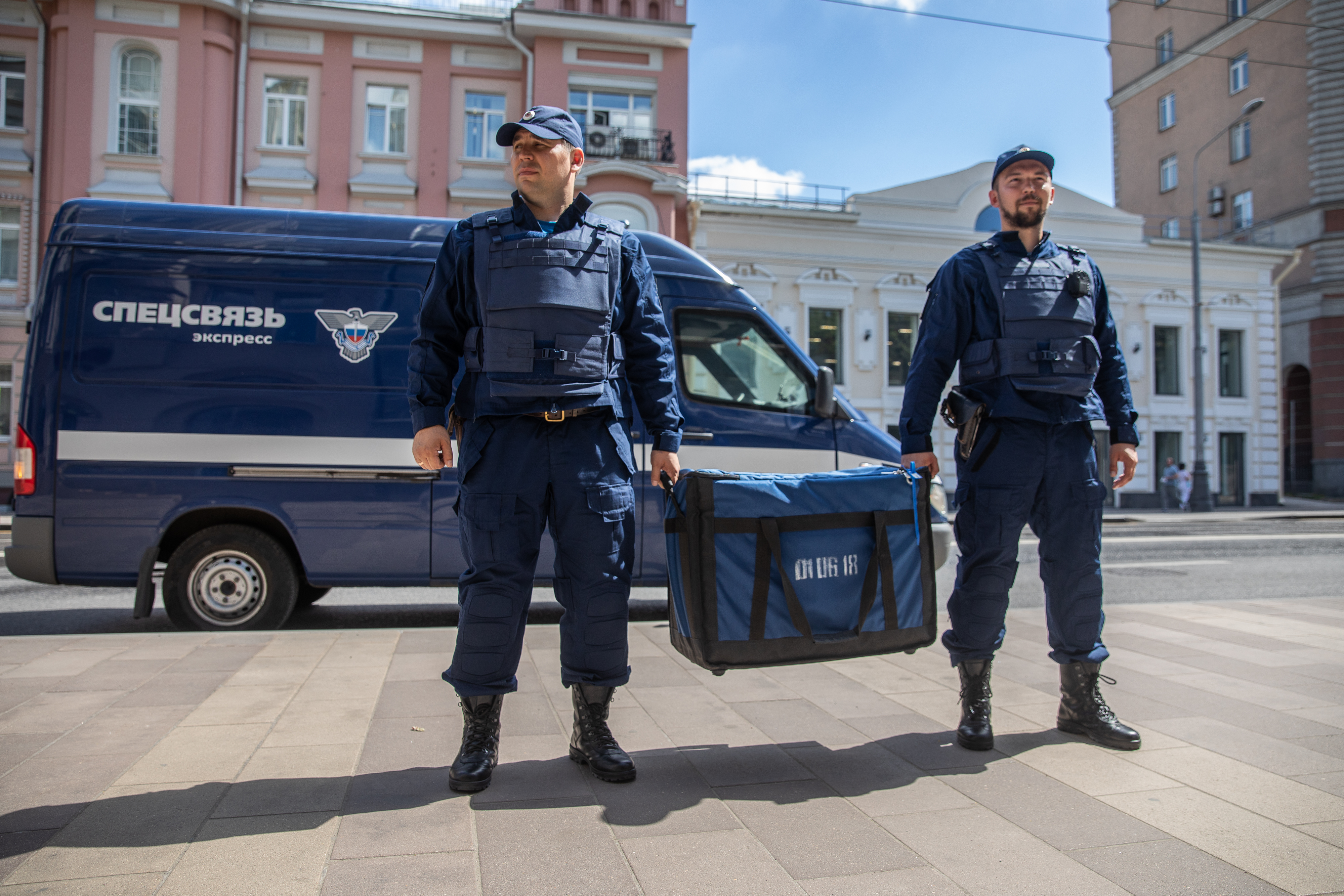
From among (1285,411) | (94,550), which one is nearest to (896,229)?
(1285,411)

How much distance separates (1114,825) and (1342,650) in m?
3.36

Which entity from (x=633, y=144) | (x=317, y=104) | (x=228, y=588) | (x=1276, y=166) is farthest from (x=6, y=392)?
(x=1276, y=166)

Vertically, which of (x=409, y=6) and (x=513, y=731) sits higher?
(x=409, y=6)

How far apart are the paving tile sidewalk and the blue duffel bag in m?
0.40

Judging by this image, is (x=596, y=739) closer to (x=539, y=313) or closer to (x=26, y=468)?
(x=539, y=313)

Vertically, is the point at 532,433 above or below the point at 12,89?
below

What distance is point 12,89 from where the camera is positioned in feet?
64.4

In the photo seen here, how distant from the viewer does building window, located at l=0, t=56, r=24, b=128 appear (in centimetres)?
1958

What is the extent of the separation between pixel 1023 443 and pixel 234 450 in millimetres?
4386

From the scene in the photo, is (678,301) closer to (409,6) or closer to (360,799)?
(360,799)

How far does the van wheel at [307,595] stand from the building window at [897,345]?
19.6 meters

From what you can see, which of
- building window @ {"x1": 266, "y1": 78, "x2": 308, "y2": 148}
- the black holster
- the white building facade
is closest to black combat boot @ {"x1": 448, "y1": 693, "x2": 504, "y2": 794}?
the black holster

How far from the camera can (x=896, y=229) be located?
76.9ft

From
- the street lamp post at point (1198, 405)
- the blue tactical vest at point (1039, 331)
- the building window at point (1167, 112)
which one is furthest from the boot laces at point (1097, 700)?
the building window at point (1167, 112)
